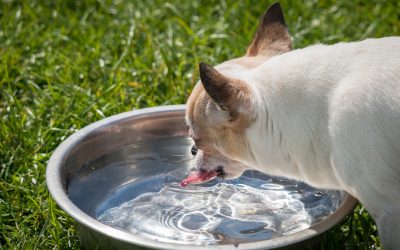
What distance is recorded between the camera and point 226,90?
359 centimetres

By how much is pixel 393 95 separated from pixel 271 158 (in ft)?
2.34

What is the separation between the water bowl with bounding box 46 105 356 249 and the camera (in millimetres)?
4188

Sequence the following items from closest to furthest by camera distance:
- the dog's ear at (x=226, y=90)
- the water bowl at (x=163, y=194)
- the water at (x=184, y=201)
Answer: the dog's ear at (x=226, y=90) → the water bowl at (x=163, y=194) → the water at (x=184, y=201)

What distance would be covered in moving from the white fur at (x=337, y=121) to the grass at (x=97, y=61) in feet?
1.73

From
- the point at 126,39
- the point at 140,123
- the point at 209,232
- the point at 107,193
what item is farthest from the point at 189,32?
the point at 209,232

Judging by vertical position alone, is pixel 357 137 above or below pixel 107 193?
above

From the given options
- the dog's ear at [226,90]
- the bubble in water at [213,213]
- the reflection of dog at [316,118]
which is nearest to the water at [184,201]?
the bubble in water at [213,213]

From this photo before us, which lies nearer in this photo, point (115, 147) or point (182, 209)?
point (182, 209)

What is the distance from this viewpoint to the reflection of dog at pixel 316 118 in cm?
355

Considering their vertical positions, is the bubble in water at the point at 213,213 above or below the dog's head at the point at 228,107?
below

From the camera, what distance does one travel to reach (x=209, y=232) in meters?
4.27

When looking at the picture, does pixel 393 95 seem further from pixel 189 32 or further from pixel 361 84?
pixel 189 32

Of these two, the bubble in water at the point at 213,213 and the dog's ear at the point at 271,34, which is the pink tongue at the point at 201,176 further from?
the dog's ear at the point at 271,34

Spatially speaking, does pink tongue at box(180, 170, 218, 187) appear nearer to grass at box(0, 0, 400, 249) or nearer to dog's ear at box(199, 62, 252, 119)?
dog's ear at box(199, 62, 252, 119)
